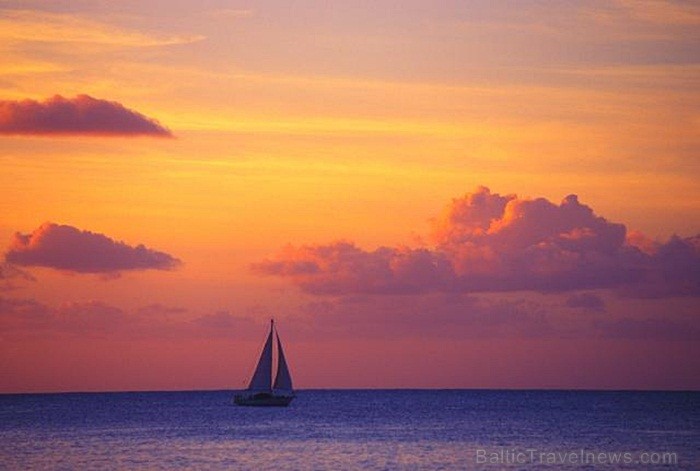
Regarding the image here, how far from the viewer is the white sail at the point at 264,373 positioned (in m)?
188

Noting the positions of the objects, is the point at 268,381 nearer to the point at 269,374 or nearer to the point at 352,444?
the point at 269,374

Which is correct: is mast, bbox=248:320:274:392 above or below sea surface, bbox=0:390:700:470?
above

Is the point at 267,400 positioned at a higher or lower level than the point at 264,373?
lower

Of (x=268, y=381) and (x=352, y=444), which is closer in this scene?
(x=352, y=444)

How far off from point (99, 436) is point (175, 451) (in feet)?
106

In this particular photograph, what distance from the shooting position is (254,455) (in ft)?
394

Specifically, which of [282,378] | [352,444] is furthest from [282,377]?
[352,444]

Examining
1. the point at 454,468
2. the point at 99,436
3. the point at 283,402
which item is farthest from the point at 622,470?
the point at 283,402

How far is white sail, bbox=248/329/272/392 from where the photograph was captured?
188m

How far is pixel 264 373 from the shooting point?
19100 cm

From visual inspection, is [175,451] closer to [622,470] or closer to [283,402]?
[622,470]

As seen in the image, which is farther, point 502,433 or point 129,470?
point 502,433

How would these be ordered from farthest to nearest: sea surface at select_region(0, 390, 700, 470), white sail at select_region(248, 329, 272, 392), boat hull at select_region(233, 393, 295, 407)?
1. boat hull at select_region(233, 393, 295, 407)
2. white sail at select_region(248, 329, 272, 392)
3. sea surface at select_region(0, 390, 700, 470)

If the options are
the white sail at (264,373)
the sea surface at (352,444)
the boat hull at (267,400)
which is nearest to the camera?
the sea surface at (352,444)
